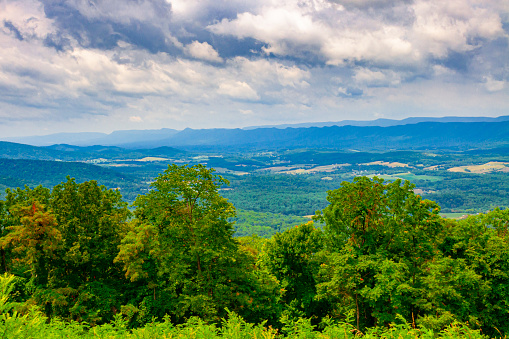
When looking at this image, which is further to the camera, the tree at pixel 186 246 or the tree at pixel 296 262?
the tree at pixel 296 262

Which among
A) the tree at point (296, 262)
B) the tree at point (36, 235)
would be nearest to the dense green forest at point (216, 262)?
the tree at point (36, 235)

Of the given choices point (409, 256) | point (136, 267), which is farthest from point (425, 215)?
point (136, 267)

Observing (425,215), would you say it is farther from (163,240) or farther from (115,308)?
(115,308)

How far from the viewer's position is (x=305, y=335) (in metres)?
13.7

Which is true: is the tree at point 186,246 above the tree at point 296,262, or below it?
above

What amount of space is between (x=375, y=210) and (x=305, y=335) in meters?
14.2

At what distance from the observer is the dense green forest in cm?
2275

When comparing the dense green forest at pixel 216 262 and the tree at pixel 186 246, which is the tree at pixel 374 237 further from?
the tree at pixel 186 246

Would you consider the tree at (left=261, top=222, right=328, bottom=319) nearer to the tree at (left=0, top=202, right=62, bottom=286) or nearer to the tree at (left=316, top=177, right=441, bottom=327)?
the tree at (left=316, top=177, right=441, bottom=327)

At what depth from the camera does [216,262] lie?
2528 cm

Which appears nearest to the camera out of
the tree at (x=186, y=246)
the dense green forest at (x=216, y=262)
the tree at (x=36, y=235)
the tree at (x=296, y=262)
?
the tree at (x=36, y=235)

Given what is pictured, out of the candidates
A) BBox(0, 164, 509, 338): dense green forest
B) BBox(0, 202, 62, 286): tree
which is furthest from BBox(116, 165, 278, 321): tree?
BBox(0, 202, 62, 286): tree

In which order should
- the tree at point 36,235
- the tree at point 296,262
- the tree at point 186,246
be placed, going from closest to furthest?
the tree at point 36,235
the tree at point 186,246
the tree at point 296,262

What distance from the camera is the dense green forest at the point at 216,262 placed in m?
22.8
